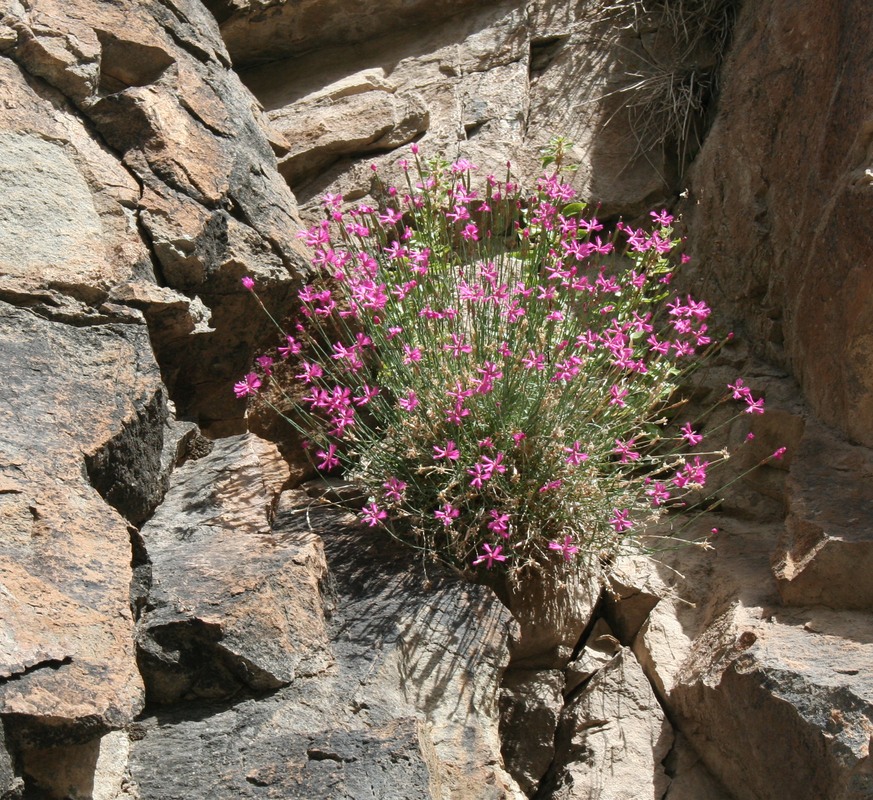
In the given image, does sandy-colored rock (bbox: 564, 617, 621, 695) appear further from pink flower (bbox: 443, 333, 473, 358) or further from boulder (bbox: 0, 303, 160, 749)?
boulder (bbox: 0, 303, 160, 749)

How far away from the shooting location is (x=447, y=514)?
Result: 326cm

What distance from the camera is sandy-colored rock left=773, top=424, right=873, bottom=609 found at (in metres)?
3.20

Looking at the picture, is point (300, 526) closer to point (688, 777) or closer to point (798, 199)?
point (688, 777)

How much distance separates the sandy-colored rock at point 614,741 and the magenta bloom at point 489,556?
574 mm

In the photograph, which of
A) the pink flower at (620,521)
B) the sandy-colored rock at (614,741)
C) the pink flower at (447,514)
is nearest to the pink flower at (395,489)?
the pink flower at (447,514)

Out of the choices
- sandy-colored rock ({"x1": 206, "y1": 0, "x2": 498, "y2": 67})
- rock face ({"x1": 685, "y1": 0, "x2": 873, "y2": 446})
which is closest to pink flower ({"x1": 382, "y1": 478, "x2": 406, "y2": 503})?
rock face ({"x1": 685, "y1": 0, "x2": 873, "y2": 446})

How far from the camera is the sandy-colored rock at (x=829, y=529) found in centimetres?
320

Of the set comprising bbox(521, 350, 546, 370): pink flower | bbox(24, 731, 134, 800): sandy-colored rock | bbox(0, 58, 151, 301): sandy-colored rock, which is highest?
bbox(0, 58, 151, 301): sandy-colored rock

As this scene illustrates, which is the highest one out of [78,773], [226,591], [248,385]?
[248,385]

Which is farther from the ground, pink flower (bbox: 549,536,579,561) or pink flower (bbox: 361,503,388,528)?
pink flower (bbox: 361,503,388,528)

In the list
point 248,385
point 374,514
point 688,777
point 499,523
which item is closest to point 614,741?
point 688,777

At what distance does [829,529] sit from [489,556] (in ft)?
3.49

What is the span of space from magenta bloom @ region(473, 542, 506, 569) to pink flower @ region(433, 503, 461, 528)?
0.43 feet

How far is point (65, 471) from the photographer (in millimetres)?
2623
